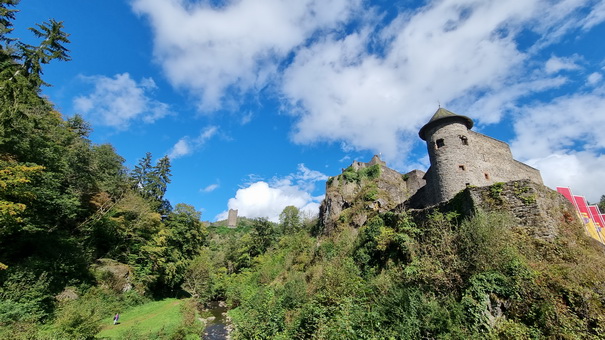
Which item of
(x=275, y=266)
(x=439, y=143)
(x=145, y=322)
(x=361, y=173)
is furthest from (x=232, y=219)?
(x=439, y=143)

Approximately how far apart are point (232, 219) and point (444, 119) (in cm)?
10041

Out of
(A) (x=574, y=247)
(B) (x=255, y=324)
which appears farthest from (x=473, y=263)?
(B) (x=255, y=324)

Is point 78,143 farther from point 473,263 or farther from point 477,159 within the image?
point 477,159

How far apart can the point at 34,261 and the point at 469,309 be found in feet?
71.5

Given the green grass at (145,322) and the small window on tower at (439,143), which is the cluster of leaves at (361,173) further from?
the green grass at (145,322)

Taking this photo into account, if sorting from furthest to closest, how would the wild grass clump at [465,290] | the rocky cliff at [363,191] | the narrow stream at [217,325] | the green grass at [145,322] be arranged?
the rocky cliff at [363,191] < the narrow stream at [217,325] < the green grass at [145,322] < the wild grass clump at [465,290]

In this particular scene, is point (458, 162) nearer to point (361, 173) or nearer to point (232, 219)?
point (361, 173)

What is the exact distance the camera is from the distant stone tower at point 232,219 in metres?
106

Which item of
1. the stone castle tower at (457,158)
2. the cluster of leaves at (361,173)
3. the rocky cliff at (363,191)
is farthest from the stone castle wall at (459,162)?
the cluster of leaves at (361,173)

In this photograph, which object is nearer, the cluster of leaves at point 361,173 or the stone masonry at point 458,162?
the stone masonry at point 458,162

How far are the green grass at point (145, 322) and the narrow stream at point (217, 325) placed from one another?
260cm

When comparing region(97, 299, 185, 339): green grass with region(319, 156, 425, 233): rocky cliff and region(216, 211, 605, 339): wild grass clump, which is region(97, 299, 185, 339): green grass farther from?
region(319, 156, 425, 233): rocky cliff

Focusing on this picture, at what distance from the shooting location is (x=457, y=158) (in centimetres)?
1664

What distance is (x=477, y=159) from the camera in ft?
58.2
